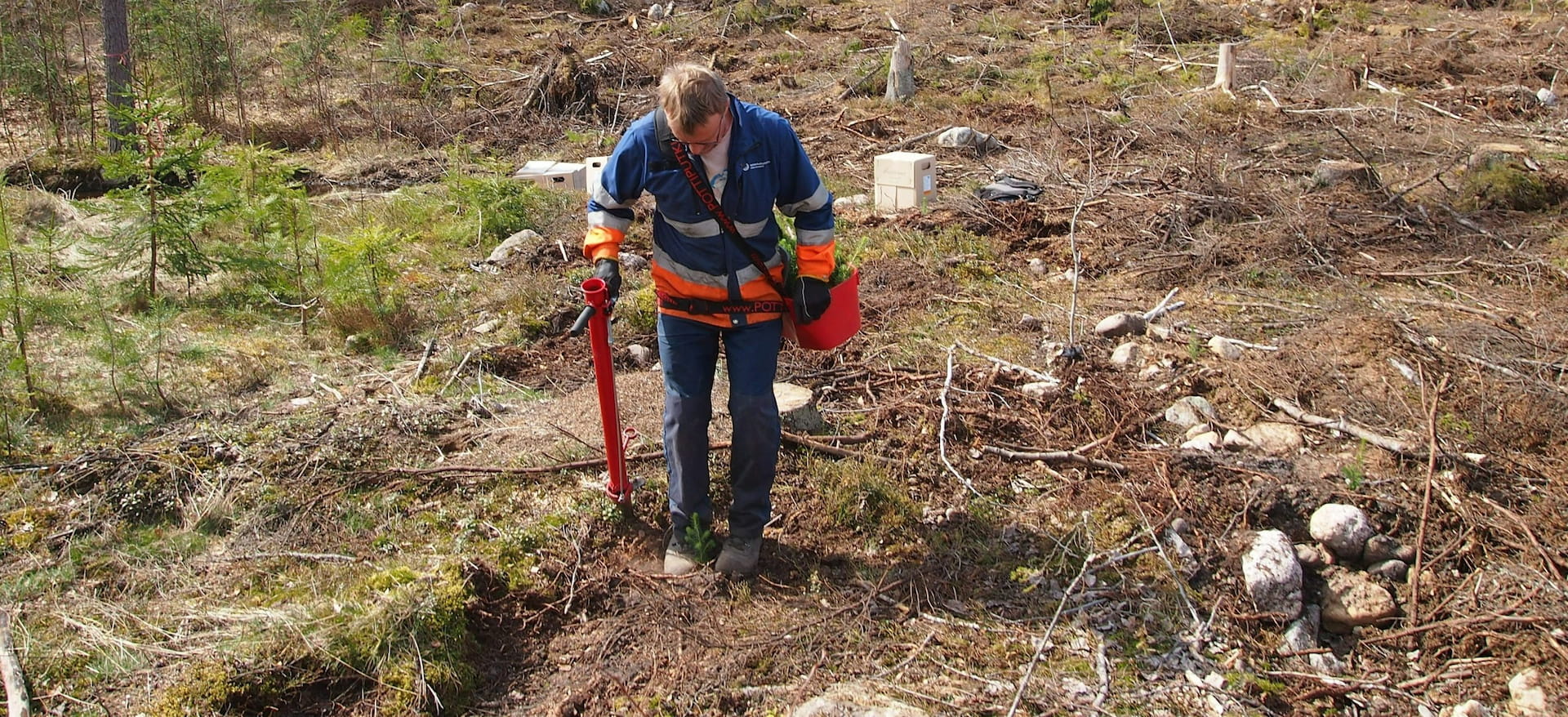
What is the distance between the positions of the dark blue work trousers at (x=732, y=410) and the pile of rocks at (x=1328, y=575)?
5.73 ft

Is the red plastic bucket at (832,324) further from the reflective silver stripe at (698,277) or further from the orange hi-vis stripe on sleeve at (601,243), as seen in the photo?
the orange hi-vis stripe on sleeve at (601,243)

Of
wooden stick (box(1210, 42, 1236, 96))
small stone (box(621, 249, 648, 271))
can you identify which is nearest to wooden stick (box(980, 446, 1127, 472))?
small stone (box(621, 249, 648, 271))

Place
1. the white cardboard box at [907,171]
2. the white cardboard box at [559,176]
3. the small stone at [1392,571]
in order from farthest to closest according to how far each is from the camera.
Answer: the white cardboard box at [559,176]
the white cardboard box at [907,171]
the small stone at [1392,571]

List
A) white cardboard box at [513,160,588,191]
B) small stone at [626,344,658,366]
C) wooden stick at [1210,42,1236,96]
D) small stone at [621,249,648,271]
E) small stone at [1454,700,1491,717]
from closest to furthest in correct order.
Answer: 1. small stone at [1454,700,1491,717]
2. small stone at [626,344,658,366]
3. small stone at [621,249,648,271]
4. white cardboard box at [513,160,588,191]
5. wooden stick at [1210,42,1236,96]

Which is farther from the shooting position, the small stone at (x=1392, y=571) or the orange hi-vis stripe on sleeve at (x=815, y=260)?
the small stone at (x=1392, y=571)

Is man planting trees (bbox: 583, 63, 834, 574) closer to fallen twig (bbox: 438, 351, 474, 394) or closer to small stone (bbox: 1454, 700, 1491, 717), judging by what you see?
fallen twig (bbox: 438, 351, 474, 394)

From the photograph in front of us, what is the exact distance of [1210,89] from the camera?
11.5 metres

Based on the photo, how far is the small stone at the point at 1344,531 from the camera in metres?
Result: 3.77

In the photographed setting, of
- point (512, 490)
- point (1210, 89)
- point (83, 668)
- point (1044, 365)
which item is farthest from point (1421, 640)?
point (1210, 89)

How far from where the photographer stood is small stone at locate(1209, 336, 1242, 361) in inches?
208

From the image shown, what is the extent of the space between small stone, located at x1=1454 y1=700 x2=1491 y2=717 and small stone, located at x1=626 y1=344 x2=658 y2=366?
3.87m

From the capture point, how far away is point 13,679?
302cm

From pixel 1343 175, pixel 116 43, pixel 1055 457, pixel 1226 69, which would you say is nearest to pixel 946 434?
pixel 1055 457

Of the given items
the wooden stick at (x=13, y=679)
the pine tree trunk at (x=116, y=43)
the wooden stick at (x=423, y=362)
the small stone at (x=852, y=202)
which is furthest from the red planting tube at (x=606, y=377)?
the pine tree trunk at (x=116, y=43)
